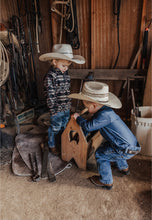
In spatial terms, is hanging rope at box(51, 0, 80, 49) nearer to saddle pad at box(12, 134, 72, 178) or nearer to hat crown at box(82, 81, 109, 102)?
hat crown at box(82, 81, 109, 102)

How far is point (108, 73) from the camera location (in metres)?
3.27

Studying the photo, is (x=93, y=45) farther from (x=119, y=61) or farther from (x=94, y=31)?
(x=119, y=61)

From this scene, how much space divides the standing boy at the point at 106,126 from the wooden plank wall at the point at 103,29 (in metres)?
1.80

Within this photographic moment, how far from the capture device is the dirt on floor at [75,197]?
1.55 metres

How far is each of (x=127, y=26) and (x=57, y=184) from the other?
300 cm

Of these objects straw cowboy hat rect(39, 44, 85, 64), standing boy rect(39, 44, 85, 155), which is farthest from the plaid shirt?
straw cowboy hat rect(39, 44, 85, 64)

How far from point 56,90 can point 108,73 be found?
1505 mm

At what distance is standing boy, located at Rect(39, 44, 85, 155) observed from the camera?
208cm

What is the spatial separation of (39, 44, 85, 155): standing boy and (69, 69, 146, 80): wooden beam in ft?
3.94

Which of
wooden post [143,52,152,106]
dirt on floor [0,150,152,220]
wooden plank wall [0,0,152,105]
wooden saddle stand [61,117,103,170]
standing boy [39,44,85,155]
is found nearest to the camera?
dirt on floor [0,150,152,220]

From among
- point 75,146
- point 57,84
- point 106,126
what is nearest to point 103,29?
point 57,84

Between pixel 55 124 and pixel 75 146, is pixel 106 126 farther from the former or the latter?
pixel 55 124

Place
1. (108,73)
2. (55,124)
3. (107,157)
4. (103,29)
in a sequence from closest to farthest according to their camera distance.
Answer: (107,157) < (55,124) < (103,29) < (108,73)

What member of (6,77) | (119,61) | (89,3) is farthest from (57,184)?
(89,3)
